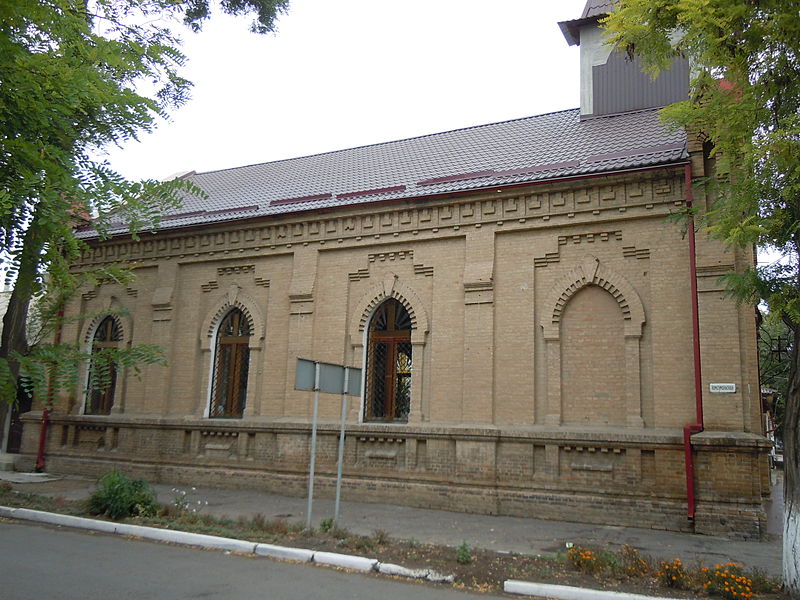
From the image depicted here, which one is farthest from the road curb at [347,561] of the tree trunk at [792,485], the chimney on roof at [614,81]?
the chimney on roof at [614,81]

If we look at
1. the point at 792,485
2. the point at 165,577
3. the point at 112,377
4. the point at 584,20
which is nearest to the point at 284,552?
the point at 165,577

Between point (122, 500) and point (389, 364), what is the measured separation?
598 centimetres

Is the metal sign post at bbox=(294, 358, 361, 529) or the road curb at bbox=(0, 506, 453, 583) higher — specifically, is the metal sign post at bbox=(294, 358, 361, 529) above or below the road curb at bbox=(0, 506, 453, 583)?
above

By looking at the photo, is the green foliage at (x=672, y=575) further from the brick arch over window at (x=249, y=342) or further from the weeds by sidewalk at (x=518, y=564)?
→ the brick arch over window at (x=249, y=342)

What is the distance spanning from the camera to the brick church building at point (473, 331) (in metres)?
11.1

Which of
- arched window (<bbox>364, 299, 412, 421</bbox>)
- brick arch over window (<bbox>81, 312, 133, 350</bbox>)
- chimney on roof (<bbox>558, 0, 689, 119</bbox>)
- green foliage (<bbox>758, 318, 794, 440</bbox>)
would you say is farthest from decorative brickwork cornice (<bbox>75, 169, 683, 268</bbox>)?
chimney on roof (<bbox>558, 0, 689, 119</bbox>)

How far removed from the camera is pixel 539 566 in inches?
301

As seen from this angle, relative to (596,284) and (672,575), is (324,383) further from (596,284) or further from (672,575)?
(596,284)

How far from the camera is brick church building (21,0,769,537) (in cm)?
1107

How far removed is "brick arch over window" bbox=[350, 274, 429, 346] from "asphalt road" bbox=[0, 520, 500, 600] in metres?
6.42

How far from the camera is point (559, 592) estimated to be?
664 centimetres

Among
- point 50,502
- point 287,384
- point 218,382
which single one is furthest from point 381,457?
point 50,502

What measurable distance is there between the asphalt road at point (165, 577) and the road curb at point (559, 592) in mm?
393

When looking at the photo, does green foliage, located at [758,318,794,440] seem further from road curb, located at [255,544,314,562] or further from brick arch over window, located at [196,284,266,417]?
brick arch over window, located at [196,284,266,417]
